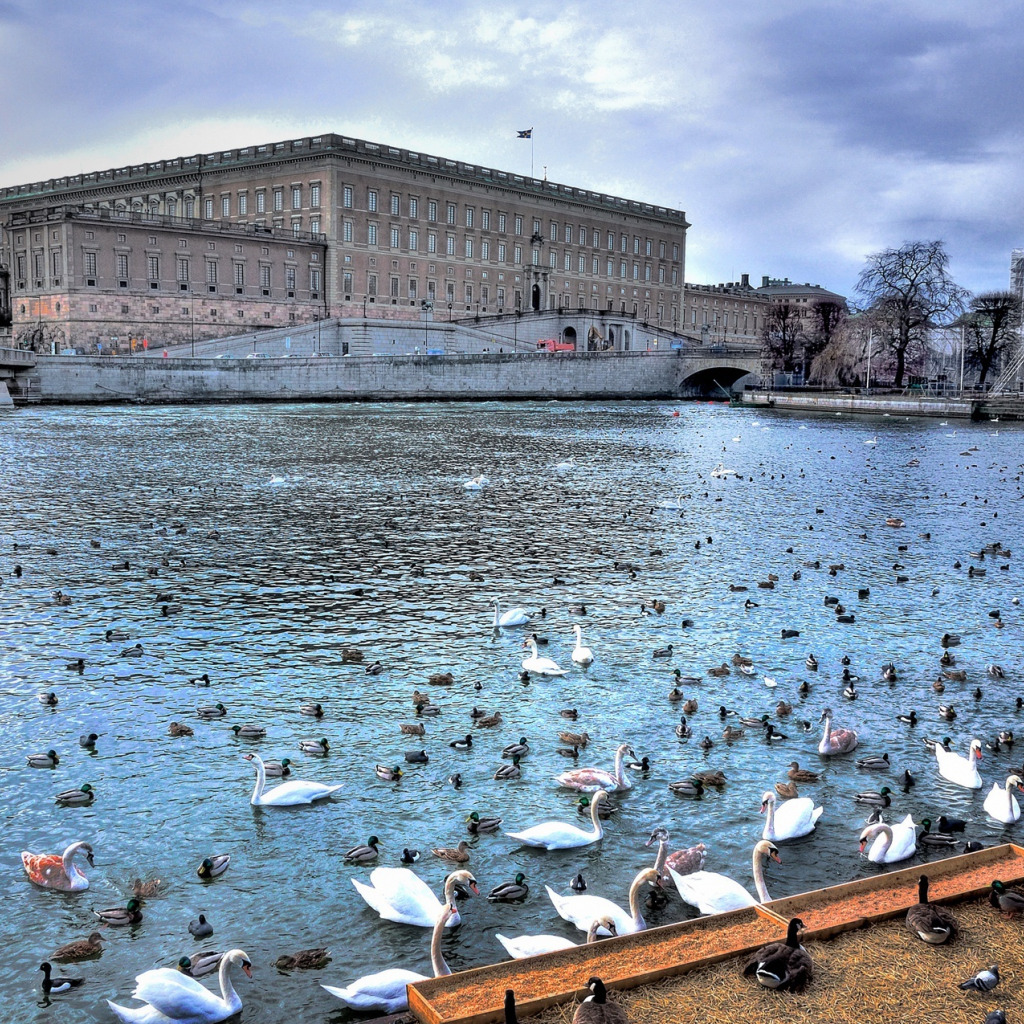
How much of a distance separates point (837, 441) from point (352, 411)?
1066 inches

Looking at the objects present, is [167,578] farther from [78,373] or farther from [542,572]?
[78,373]

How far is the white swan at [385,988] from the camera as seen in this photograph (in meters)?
6.17

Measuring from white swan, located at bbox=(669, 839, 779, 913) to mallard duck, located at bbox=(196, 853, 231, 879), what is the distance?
10.5ft

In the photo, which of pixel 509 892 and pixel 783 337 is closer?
pixel 509 892

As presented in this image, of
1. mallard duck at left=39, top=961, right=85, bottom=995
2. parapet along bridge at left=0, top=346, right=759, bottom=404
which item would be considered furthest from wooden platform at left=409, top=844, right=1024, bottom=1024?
parapet along bridge at left=0, top=346, right=759, bottom=404

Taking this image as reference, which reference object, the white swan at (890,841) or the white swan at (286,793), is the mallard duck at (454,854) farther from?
the white swan at (890,841)

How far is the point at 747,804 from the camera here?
890cm

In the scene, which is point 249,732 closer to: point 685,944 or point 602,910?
point 602,910

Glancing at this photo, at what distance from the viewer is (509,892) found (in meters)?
7.39

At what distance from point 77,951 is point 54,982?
0.31 meters

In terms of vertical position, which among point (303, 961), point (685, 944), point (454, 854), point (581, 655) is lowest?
point (303, 961)

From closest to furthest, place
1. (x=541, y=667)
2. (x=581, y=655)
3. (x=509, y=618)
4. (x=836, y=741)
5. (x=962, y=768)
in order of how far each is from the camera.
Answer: (x=962, y=768) → (x=836, y=741) → (x=541, y=667) → (x=581, y=655) → (x=509, y=618)

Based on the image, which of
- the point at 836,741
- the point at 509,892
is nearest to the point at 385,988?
the point at 509,892

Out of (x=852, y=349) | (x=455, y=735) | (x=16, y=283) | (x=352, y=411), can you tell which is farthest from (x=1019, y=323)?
(x=455, y=735)
